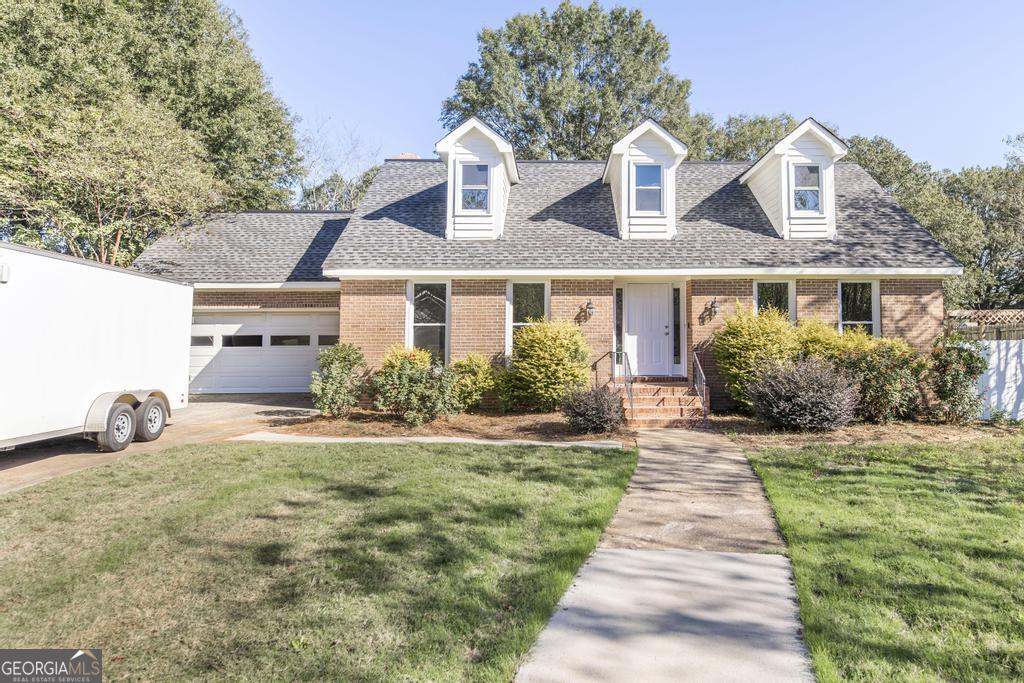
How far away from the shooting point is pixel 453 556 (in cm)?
408

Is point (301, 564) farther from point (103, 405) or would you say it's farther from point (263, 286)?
point (263, 286)

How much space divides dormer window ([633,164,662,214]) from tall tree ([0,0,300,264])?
13.4 meters

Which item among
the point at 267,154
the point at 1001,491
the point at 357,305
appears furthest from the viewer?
the point at 267,154

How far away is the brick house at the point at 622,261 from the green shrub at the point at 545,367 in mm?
934

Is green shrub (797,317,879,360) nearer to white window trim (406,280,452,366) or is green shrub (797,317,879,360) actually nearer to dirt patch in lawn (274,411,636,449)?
dirt patch in lawn (274,411,636,449)

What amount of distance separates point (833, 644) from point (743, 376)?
8650 millimetres

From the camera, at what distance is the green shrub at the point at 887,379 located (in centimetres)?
1003

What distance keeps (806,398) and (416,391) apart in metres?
7.09

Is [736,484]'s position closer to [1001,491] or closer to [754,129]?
[1001,491]

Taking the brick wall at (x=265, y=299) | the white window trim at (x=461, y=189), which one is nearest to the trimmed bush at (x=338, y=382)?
the brick wall at (x=265, y=299)

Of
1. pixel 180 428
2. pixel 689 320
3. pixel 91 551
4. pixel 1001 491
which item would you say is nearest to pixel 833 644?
pixel 1001 491

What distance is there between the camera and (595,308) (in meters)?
12.3

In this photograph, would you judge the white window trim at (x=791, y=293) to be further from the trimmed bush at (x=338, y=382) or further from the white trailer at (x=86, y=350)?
the white trailer at (x=86, y=350)

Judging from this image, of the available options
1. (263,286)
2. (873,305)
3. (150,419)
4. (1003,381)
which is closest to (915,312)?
(873,305)
